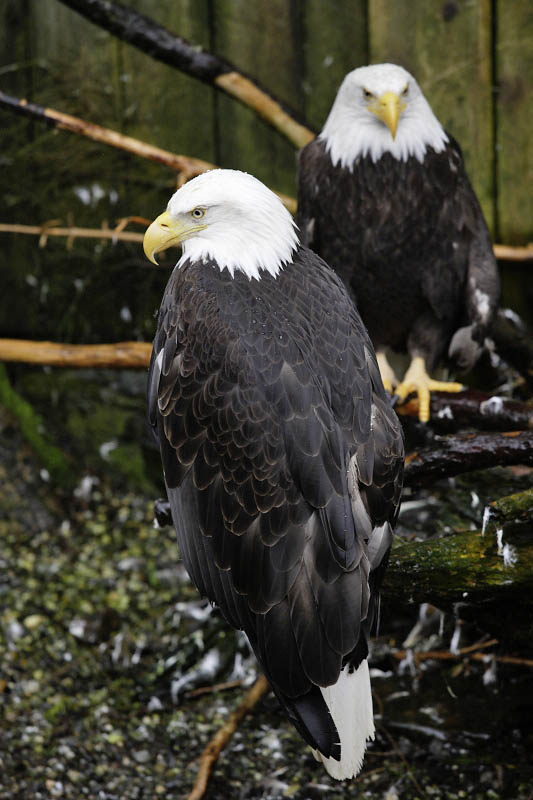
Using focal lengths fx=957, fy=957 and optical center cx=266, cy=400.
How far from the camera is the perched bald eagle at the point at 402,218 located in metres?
2.62

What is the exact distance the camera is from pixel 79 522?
12.6 feet

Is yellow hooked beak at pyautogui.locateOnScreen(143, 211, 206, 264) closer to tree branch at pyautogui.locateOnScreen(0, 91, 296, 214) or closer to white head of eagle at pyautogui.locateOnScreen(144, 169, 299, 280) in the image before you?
white head of eagle at pyautogui.locateOnScreen(144, 169, 299, 280)

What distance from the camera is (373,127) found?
2607 mm

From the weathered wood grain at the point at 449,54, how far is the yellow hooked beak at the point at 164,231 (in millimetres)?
1786

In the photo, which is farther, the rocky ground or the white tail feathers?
the rocky ground

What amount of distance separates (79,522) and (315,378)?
225 centimetres

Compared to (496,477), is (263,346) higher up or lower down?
higher up

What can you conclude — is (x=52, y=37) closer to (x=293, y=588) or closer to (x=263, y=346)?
(x=263, y=346)

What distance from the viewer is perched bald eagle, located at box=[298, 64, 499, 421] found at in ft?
8.61

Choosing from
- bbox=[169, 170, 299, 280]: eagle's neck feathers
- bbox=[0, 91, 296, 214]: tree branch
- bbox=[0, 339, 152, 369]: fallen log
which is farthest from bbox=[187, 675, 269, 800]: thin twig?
bbox=[0, 91, 296, 214]: tree branch

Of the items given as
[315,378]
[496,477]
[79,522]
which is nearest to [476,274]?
[496,477]

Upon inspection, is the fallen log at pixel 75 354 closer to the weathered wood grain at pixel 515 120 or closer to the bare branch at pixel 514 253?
the bare branch at pixel 514 253

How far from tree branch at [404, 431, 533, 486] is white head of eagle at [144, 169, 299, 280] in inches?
23.2

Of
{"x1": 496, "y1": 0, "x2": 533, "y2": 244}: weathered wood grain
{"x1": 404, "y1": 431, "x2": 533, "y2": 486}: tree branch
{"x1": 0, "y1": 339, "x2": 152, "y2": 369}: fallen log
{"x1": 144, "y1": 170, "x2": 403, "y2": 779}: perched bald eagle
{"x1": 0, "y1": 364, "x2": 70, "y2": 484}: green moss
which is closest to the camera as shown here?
{"x1": 144, "y1": 170, "x2": 403, "y2": 779}: perched bald eagle
